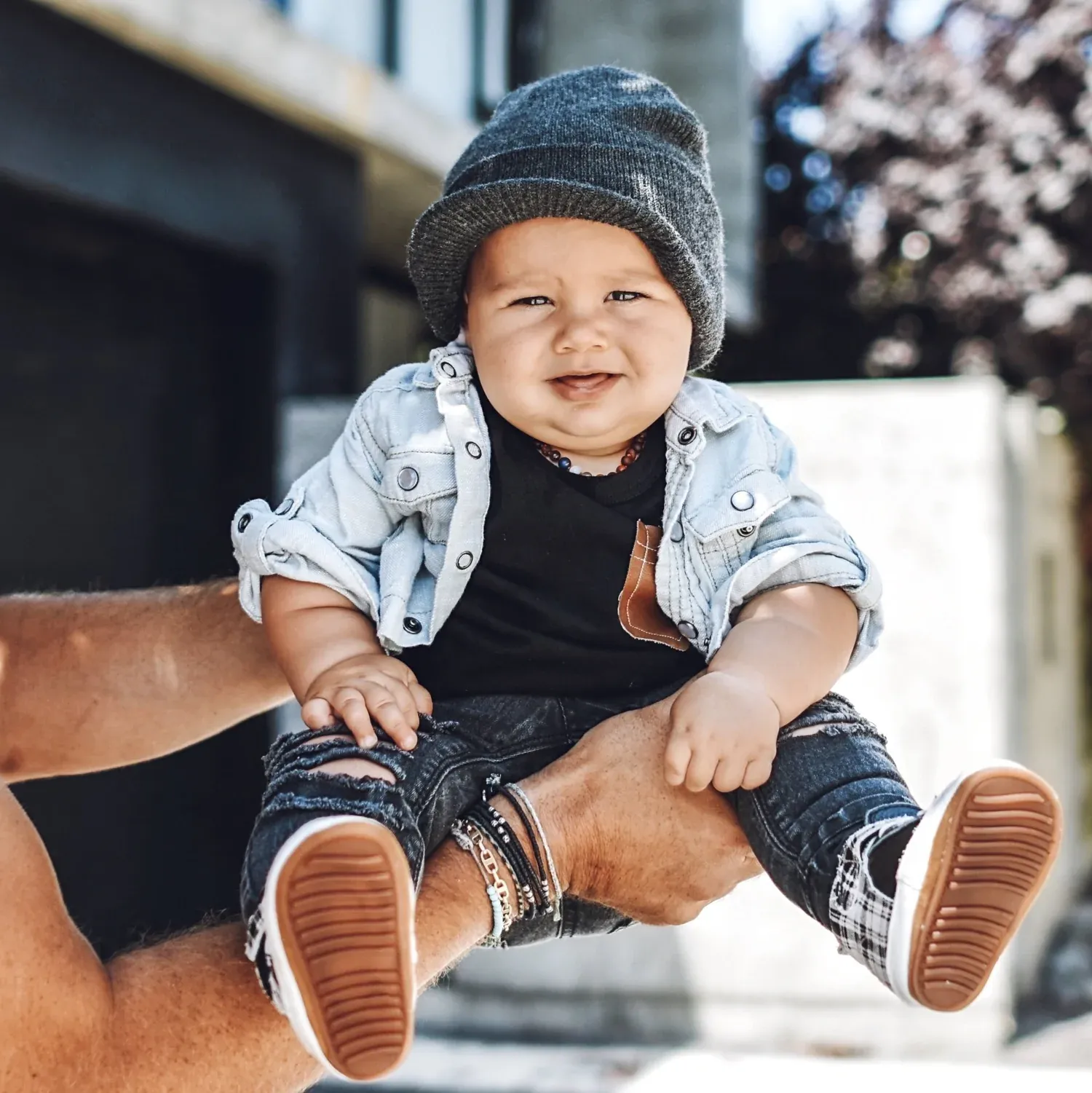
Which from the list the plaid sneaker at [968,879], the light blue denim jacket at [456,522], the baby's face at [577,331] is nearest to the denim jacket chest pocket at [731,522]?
the light blue denim jacket at [456,522]

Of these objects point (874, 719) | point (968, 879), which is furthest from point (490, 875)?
point (874, 719)

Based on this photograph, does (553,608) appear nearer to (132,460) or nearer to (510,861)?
(510,861)

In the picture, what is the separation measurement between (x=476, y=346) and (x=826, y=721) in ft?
2.24

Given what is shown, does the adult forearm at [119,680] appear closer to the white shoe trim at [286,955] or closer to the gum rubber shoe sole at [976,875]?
the white shoe trim at [286,955]

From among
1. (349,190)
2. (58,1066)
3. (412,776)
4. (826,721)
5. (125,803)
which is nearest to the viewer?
(58,1066)

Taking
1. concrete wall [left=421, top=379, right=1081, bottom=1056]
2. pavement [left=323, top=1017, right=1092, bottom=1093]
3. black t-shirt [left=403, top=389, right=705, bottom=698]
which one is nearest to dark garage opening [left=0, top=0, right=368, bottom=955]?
pavement [left=323, top=1017, right=1092, bottom=1093]

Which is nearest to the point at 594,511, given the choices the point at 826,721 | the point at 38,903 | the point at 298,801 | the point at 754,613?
the point at 754,613

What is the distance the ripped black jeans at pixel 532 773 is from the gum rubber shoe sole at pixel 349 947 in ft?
0.33

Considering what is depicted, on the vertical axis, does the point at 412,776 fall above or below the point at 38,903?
above

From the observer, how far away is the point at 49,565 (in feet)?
16.8

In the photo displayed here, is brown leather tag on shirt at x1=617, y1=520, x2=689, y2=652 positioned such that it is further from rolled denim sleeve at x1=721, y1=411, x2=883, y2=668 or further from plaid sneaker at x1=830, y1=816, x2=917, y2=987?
plaid sneaker at x1=830, y1=816, x2=917, y2=987

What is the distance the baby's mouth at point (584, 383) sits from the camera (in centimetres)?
195

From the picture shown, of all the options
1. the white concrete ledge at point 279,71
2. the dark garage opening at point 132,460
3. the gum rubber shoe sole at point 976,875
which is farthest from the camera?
the dark garage opening at point 132,460

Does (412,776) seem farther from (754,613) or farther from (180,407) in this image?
(180,407)
